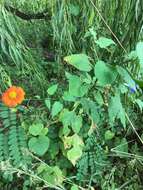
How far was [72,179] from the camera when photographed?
7.06 ft

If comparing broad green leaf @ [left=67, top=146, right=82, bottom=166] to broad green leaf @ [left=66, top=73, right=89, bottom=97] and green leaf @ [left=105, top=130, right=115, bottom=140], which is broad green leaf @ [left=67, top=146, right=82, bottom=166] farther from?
broad green leaf @ [left=66, top=73, right=89, bottom=97]

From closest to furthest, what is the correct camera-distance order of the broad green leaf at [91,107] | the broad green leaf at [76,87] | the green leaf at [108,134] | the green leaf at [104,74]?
the green leaf at [104,74], the broad green leaf at [76,87], the broad green leaf at [91,107], the green leaf at [108,134]

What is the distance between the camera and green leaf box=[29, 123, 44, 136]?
2031 millimetres

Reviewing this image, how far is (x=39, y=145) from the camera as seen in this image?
202 centimetres

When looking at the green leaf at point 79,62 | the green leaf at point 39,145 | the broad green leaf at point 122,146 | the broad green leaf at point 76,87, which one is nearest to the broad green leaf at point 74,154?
the green leaf at point 39,145

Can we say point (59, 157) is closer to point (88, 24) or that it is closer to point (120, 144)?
point (120, 144)

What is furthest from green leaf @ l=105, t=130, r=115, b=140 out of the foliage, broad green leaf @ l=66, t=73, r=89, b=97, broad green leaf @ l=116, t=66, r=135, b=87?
broad green leaf @ l=116, t=66, r=135, b=87

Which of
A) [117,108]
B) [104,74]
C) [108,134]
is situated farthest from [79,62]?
[108,134]

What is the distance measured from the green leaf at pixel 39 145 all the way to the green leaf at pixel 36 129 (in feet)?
0.07

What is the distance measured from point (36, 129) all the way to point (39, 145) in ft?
0.24

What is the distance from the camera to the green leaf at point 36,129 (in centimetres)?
203

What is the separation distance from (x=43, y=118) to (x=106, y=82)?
1.84 feet

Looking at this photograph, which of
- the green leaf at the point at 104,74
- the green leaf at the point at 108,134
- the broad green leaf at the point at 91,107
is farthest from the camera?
the green leaf at the point at 108,134

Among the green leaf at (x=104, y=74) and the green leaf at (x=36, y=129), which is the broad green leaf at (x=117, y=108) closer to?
the green leaf at (x=104, y=74)
